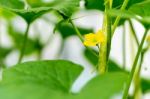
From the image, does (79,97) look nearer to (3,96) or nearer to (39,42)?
(3,96)

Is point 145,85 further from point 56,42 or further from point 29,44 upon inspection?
point 56,42

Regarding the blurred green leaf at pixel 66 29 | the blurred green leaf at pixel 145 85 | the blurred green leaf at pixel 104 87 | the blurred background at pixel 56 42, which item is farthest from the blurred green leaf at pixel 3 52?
the blurred green leaf at pixel 104 87

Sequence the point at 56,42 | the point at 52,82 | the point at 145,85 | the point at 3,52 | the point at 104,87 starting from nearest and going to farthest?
1. the point at 104,87
2. the point at 52,82
3. the point at 145,85
4. the point at 3,52
5. the point at 56,42

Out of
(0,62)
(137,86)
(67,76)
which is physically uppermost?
(67,76)

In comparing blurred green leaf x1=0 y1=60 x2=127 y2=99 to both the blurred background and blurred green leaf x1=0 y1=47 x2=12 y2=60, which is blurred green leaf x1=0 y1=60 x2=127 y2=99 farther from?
blurred green leaf x1=0 y1=47 x2=12 y2=60

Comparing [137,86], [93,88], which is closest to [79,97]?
[93,88]

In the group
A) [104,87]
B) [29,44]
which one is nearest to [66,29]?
[29,44]

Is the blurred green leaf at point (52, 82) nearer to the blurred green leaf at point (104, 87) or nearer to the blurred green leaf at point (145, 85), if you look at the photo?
the blurred green leaf at point (104, 87)
